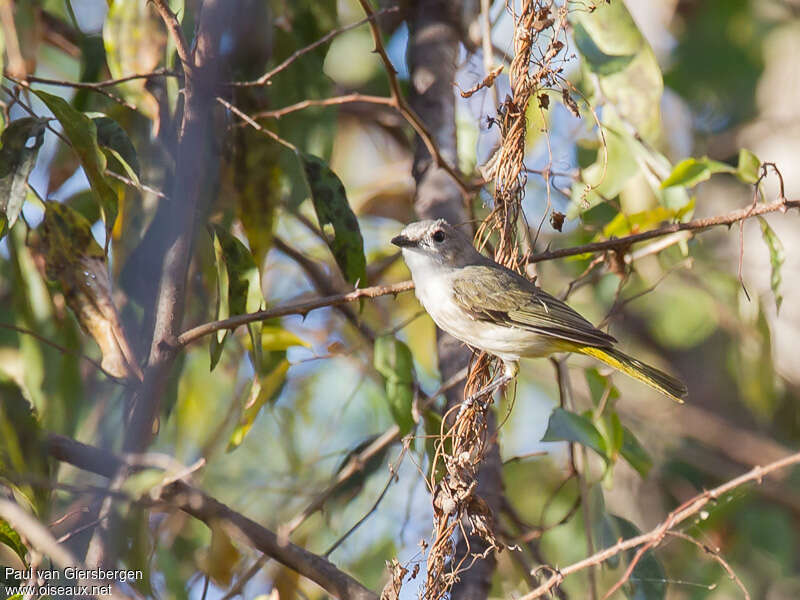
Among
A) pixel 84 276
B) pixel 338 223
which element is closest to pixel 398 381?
pixel 338 223

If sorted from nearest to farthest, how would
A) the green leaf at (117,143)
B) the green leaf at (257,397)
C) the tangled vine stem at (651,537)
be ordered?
the tangled vine stem at (651,537)
the green leaf at (117,143)
the green leaf at (257,397)

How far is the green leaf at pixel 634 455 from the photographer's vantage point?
306cm

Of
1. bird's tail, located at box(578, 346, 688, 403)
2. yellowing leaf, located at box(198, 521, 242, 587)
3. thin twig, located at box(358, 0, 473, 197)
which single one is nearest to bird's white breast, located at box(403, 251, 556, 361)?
bird's tail, located at box(578, 346, 688, 403)

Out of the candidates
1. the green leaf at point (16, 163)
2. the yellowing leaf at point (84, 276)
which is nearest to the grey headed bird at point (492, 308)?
the yellowing leaf at point (84, 276)

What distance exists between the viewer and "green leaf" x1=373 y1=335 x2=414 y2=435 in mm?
2889

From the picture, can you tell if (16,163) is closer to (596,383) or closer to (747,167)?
(596,383)

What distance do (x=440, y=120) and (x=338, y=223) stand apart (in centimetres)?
105

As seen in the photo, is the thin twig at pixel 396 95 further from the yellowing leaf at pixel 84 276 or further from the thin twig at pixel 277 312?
the yellowing leaf at pixel 84 276

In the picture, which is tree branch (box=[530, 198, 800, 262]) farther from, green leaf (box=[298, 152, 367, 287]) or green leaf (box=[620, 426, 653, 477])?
green leaf (box=[620, 426, 653, 477])

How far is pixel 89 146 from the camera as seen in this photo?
2295mm

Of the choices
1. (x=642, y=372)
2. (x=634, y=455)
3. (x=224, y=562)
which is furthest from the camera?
(x=224, y=562)

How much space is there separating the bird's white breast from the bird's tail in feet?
0.57

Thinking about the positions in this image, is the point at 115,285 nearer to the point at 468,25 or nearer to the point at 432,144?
the point at 432,144

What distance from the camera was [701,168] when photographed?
9.05 ft
